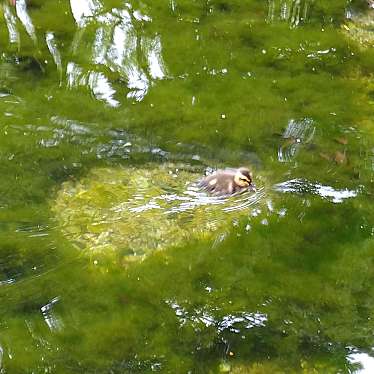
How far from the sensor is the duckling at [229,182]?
312cm

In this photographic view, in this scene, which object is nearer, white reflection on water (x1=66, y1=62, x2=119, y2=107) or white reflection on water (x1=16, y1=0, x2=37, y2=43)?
white reflection on water (x1=66, y1=62, x2=119, y2=107)

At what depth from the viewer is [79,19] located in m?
4.50

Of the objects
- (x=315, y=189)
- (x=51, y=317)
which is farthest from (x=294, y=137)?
(x=51, y=317)

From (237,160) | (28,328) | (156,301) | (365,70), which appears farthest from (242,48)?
(28,328)

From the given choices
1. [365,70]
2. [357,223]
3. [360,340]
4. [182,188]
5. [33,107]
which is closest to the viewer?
[360,340]

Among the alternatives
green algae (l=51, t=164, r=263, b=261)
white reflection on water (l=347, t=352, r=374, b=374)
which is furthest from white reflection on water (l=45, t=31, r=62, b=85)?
white reflection on water (l=347, t=352, r=374, b=374)

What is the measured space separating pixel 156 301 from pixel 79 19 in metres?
2.69

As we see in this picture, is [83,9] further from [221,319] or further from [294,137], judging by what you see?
[221,319]

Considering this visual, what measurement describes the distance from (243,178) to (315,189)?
43 centimetres

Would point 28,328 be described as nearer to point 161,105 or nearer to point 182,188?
point 182,188

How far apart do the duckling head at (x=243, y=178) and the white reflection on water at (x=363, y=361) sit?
41.4 inches

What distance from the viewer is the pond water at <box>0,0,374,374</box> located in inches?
99.5

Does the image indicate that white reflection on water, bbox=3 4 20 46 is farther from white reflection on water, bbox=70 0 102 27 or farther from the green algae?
the green algae

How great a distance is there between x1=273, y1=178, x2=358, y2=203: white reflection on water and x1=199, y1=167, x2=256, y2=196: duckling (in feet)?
0.60
